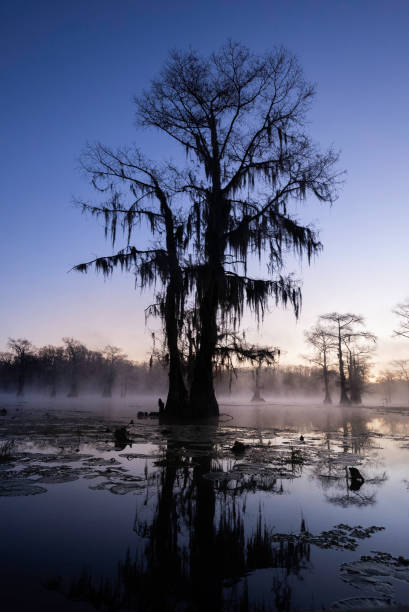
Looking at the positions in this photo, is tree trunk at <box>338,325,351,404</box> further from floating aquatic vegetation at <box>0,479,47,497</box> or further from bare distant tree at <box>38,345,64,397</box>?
bare distant tree at <box>38,345,64,397</box>

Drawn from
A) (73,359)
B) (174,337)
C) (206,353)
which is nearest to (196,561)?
(206,353)

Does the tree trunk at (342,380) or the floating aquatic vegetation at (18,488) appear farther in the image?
the tree trunk at (342,380)

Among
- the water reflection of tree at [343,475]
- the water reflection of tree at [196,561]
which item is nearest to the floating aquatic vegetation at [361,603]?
the water reflection of tree at [196,561]

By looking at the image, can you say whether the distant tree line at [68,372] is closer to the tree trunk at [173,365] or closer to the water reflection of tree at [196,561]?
the tree trunk at [173,365]

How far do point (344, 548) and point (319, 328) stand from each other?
40885 mm

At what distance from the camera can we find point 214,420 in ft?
41.2

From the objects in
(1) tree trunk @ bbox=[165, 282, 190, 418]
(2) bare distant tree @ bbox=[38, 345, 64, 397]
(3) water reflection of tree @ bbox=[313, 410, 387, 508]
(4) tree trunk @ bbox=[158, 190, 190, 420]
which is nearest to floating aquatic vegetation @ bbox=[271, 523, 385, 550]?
(3) water reflection of tree @ bbox=[313, 410, 387, 508]

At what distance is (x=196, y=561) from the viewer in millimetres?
1919

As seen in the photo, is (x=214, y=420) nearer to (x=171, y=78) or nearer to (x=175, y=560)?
(x=175, y=560)

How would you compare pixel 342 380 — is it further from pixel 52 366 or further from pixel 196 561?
pixel 52 366

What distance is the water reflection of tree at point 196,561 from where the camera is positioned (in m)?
1.56

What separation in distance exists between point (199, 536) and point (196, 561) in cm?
35

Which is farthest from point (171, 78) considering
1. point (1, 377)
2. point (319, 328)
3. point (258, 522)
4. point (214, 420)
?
point (1, 377)

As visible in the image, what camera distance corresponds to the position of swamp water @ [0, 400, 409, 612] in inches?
63.1
